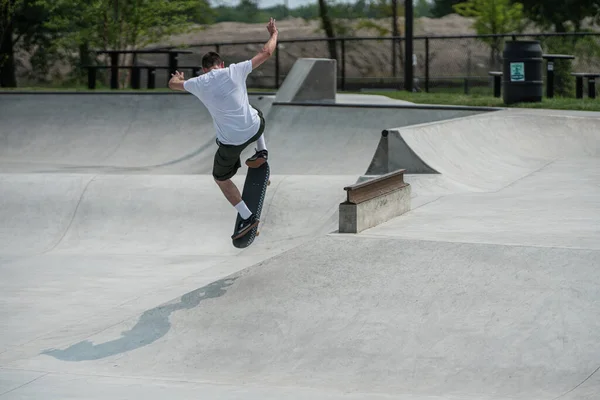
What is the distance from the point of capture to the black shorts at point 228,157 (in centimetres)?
808

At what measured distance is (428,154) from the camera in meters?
12.5

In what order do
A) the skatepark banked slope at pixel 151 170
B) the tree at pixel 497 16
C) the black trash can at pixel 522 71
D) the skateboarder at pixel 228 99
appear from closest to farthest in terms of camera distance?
1. the skateboarder at pixel 228 99
2. the skatepark banked slope at pixel 151 170
3. the black trash can at pixel 522 71
4. the tree at pixel 497 16

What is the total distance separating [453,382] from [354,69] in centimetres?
4257

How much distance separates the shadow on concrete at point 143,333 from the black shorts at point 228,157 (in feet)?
2.89

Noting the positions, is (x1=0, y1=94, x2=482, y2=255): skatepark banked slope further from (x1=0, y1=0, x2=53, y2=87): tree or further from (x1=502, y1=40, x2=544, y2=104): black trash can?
(x1=0, y1=0, x2=53, y2=87): tree

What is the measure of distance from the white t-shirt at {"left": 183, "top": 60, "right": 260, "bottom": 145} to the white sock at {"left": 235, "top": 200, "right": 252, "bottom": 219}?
61 cm

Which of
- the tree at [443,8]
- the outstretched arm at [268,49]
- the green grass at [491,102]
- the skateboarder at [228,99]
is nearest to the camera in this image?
the outstretched arm at [268,49]

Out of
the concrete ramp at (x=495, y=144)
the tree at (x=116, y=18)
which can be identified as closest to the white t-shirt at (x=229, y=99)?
the concrete ramp at (x=495, y=144)

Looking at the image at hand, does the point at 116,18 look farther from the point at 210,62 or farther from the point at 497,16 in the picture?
the point at 210,62

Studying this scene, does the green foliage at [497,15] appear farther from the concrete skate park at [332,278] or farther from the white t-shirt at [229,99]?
the white t-shirt at [229,99]

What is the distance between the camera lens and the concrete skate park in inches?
258

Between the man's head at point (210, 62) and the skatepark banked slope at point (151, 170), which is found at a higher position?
the man's head at point (210, 62)

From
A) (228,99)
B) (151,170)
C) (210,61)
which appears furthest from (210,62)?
(151,170)

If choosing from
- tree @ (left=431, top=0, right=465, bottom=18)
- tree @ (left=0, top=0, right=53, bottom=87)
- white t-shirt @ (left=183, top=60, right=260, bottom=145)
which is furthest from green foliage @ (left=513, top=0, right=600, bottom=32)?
white t-shirt @ (left=183, top=60, right=260, bottom=145)
